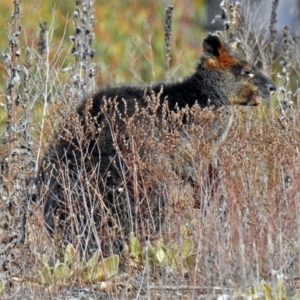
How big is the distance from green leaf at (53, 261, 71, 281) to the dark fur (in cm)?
27

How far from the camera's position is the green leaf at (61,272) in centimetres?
671

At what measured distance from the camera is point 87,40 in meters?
10.3

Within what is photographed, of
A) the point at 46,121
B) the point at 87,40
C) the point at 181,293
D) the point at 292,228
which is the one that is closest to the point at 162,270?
the point at 181,293

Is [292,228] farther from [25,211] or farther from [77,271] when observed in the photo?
[25,211]

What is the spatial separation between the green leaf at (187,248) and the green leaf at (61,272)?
2.69 feet

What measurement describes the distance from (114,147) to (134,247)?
955 millimetres

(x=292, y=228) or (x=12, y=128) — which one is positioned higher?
(x=12, y=128)

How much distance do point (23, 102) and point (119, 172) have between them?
3.15 ft

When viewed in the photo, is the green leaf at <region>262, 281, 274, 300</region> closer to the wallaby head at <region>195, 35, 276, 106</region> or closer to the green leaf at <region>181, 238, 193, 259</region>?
the green leaf at <region>181, 238, 193, 259</region>

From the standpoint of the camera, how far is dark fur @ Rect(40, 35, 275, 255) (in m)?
7.23

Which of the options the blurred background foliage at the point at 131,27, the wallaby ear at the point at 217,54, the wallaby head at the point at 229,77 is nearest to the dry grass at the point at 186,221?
the wallaby head at the point at 229,77

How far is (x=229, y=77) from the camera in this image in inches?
385

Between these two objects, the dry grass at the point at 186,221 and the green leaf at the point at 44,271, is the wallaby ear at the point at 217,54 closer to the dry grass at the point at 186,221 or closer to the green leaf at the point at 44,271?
the dry grass at the point at 186,221

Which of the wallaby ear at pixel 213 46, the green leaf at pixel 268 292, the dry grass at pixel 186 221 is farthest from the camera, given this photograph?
the wallaby ear at pixel 213 46
